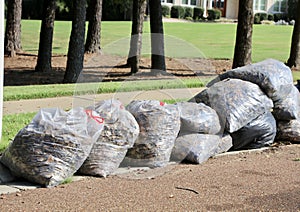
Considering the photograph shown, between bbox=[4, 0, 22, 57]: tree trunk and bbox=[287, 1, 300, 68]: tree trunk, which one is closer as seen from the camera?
bbox=[287, 1, 300, 68]: tree trunk

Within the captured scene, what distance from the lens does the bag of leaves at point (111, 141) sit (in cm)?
632

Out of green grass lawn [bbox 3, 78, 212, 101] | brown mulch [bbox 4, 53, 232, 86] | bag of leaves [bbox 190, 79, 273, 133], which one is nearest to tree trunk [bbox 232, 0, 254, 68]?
brown mulch [bbox 4, 53, 232, 86]

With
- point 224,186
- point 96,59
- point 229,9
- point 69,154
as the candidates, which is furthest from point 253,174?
point 229,9

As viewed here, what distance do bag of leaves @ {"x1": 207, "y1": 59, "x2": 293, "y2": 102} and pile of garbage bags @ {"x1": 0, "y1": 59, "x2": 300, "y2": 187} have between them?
0.01m

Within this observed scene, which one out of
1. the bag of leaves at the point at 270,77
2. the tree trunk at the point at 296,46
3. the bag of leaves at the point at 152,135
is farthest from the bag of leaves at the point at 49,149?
the tree trunk at the point at 296,46

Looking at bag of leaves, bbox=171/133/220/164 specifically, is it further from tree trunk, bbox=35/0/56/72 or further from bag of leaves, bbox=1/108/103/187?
tree trunk, bbox=35/0/56/72

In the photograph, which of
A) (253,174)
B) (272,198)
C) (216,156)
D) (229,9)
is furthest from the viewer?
(229,9)

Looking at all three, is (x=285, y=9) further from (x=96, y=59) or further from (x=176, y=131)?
(x=176, y=131)

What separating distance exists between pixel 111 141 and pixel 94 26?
1615 cm

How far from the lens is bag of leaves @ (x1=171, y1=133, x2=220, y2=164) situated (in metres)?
→ 7.10

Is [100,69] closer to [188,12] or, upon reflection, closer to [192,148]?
[192,148]

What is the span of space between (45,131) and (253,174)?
2.47 metres

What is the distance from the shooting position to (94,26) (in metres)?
22.1

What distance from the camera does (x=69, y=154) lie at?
19.4 ft
